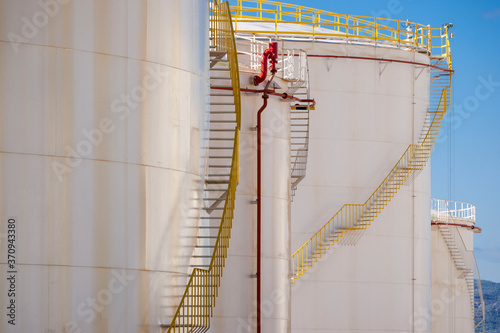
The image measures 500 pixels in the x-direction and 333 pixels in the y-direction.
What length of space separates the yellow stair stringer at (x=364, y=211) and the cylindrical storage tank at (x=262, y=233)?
298 inches

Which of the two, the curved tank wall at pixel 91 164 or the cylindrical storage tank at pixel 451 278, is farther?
the cylindrical storage tank at pixel 451 278

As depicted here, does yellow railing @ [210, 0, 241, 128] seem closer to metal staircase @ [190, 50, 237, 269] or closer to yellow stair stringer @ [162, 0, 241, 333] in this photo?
yellow stair stringer @ [162, 0, 241, 333]

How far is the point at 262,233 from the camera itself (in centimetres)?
2667

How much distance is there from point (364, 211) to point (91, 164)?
820 inches

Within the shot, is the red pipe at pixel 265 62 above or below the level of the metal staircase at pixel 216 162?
above

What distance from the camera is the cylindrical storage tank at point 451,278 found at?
46.4m

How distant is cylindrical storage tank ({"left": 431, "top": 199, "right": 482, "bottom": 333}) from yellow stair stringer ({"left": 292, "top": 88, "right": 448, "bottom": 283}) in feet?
33.8

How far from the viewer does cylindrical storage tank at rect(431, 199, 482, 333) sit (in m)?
46.4

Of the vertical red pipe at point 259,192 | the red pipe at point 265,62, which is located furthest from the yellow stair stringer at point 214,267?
the vertical red pipe at point 259,192

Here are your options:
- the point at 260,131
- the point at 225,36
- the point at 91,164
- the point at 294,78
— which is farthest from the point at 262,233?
the point at 91,164

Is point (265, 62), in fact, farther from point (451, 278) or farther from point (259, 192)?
point (451, 278)

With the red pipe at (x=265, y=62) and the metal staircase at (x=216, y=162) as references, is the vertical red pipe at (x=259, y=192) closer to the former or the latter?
the red pipe at (x=265, y=62)

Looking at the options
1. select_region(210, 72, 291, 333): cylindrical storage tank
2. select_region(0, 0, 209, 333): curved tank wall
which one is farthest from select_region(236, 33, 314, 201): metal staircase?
select_region(0, 0, 209, 333): curved tank wall

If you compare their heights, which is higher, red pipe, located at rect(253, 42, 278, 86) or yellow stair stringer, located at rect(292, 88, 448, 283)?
red pipe, located at rect(253, 42, 278, 86)
